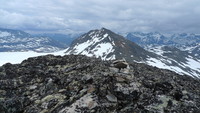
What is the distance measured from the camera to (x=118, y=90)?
18.3m

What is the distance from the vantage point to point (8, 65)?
3331cm

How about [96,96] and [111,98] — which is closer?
[96,96]

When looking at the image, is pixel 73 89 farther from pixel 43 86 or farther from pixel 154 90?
pixel 154 90

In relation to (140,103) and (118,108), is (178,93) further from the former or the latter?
(118,108)

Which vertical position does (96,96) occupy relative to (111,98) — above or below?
above

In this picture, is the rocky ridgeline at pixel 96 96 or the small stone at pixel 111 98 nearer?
the rocky ridgeline at pixel 96 96

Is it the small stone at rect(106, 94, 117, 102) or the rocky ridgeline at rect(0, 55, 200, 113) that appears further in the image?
the small stone at rect(106, 94, 117, 102)

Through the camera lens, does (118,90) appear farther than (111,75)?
No

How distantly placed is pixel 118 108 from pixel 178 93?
18.5 ft

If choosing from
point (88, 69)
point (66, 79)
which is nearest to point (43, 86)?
point (66, 79)

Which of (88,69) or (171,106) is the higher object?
(88,69)

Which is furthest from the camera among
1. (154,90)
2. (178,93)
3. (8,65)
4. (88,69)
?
(8,65)

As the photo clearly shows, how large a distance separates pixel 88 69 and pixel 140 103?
419 inches

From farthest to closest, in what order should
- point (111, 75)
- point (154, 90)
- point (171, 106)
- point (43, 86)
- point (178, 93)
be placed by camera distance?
point (43, 86) < point (111, 75) < point (154, 90) < point (178, 93) < point (171, 106)
